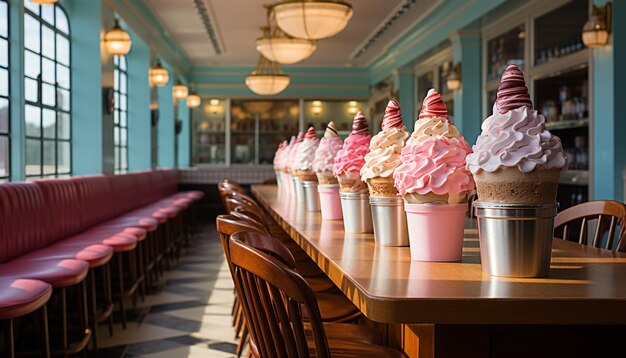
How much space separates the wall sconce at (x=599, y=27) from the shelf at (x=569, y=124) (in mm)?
1000

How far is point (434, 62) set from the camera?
11.7 meters

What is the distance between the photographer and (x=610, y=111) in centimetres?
572

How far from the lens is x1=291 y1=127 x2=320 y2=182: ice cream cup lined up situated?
12.6 feet

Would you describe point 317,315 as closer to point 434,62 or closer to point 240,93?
point 434,62

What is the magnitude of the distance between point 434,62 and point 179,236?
204 inches

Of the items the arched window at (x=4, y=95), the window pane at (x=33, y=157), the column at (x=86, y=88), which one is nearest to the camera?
the arched window at (x=4, y=95)

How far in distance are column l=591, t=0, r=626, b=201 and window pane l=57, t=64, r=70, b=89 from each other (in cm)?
503

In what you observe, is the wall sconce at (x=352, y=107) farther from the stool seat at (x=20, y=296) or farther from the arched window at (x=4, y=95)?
the stool seat at (x=20, y=296)

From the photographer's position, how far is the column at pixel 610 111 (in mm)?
5633

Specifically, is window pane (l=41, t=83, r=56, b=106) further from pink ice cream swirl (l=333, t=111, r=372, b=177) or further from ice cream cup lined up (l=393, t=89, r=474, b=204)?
ice cream cup lined up (l=393, t=89, r=474, b=204)

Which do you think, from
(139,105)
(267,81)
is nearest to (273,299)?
(267,81)

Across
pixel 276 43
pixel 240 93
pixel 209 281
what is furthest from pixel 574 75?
pixel 240 93

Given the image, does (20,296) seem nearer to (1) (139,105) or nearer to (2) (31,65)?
(2) (31,65)

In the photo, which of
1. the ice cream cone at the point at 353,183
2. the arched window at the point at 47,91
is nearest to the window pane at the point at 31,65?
the arched window at the point at 47,91
